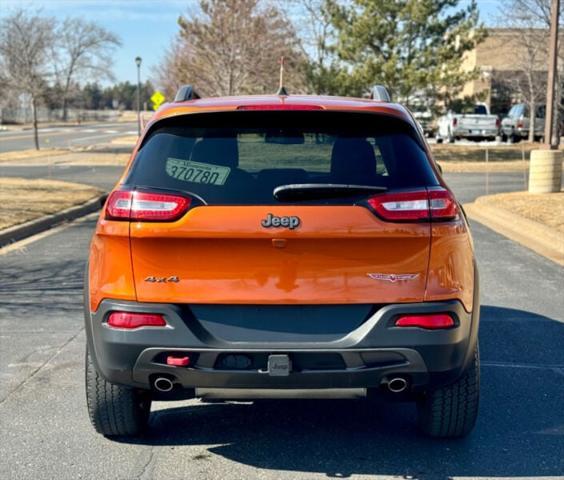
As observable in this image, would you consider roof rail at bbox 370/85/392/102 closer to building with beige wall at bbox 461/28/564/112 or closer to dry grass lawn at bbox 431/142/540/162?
dry grass lawn at bbox 431/142/540/162

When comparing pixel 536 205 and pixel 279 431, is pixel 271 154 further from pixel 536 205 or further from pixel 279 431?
pixel 536 205

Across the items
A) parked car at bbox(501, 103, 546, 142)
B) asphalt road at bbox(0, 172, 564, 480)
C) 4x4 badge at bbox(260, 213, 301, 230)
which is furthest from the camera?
parked car at bbox(501, 103, 546, 142)

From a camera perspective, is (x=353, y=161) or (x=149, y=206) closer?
(x=149, y=206)

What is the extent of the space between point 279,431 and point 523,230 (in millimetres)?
9272

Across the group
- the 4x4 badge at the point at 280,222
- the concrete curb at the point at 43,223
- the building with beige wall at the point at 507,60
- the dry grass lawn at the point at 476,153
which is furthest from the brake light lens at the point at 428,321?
the building with beige wall at the point at 507,60

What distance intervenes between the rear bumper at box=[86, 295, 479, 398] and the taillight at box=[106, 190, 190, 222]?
0.39 meters

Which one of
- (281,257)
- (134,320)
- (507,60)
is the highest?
(507,60)

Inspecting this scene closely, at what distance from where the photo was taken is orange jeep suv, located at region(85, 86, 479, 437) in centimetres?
372

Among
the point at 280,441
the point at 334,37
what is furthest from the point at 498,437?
the point at 334,37

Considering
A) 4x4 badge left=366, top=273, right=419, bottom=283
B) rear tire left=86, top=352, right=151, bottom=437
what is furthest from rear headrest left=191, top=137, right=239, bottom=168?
rear tire left=86, top=352, right=151, bottom=437

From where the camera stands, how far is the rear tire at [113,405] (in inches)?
166

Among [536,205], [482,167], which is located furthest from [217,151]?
[482,167]

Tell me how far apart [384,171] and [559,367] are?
8.63ft

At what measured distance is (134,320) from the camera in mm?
3779
